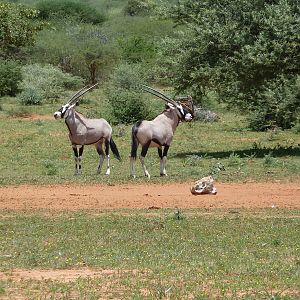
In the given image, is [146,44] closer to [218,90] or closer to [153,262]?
[218,90]

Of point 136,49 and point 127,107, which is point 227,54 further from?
point 136,49

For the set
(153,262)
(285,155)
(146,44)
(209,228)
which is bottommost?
(146,44)

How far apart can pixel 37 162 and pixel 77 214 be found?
9.17 meters

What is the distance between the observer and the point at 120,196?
15.9 meters

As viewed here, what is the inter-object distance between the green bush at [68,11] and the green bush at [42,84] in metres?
29.9

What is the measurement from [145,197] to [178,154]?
341 inches

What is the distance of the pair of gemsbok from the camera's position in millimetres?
18734

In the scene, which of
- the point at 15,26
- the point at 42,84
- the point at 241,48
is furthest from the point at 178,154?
the point at 42,84

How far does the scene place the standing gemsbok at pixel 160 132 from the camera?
1869cm

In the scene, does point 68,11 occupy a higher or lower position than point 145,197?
lower

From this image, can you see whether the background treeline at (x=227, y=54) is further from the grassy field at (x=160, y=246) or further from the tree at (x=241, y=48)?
the grassy field at (x=160, y=246)

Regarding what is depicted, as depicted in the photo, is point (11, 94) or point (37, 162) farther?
point (11, 94)

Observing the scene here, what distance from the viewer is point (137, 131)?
18641mm

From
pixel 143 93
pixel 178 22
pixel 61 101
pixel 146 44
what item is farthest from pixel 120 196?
pixel 146 44
